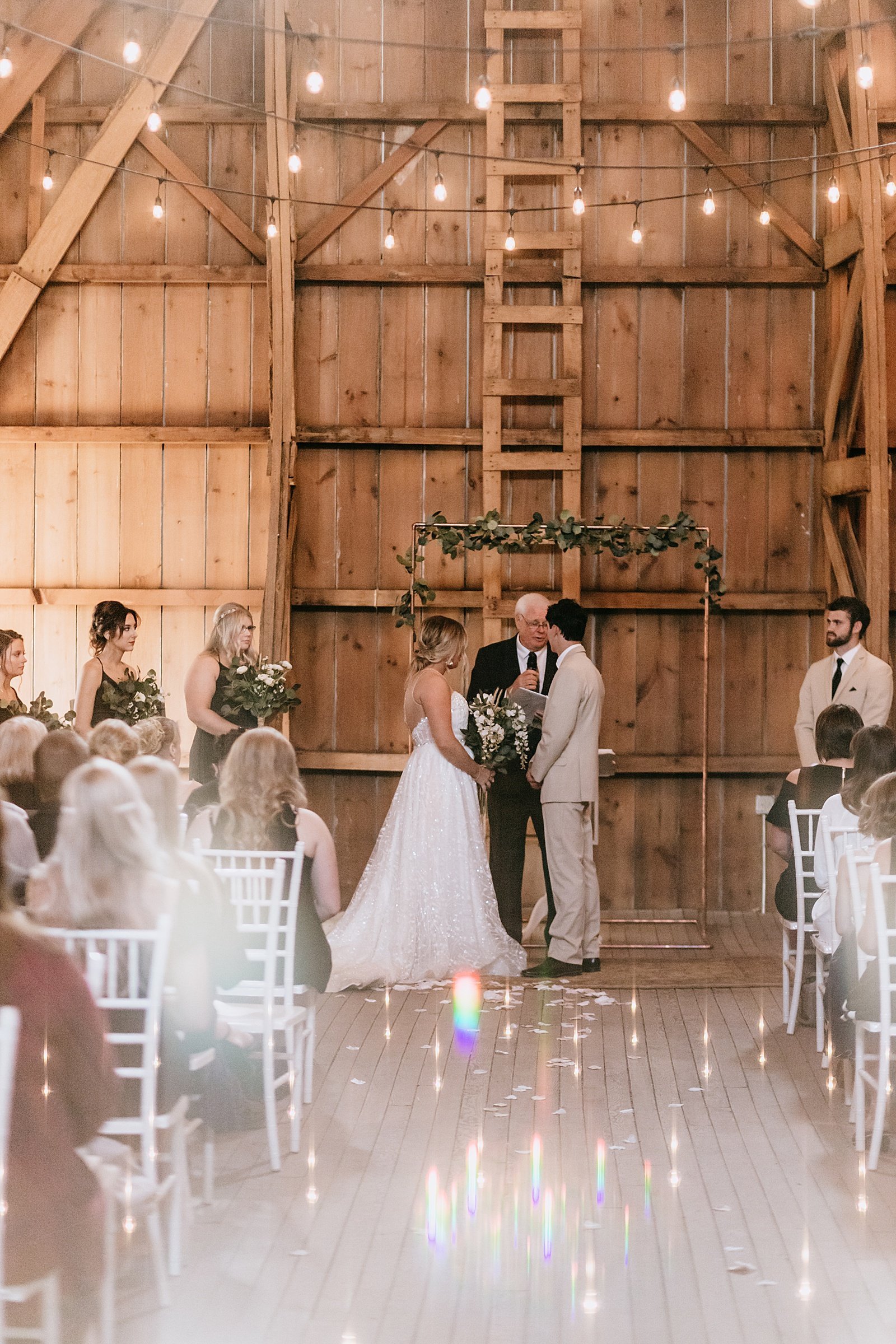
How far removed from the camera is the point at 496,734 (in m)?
6.14

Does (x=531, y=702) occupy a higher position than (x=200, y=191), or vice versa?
(x=200, y=191)

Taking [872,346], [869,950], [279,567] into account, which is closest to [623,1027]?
[869,950]

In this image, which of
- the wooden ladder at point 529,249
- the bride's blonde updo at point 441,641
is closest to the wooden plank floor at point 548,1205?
the bride's blonde updo at point 441,641

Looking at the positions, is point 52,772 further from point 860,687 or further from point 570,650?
point 860,687

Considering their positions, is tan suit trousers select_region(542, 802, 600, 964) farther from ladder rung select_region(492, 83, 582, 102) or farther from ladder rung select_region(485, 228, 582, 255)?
ladder rung select_region(492, 83, 582, 102)

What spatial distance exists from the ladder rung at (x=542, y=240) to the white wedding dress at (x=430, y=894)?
256 centimetres

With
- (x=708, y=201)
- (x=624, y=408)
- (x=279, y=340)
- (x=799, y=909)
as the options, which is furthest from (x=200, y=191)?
(x=799, y=909)

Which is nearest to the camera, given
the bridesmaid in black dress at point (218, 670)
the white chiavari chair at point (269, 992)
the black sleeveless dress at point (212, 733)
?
the white chiavari chair at point (269, 992)

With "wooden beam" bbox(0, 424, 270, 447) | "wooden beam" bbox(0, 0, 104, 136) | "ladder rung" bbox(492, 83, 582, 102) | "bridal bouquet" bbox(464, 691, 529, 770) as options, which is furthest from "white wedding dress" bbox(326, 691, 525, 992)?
"wooden beam" bbox(0, 0, 104, 136)

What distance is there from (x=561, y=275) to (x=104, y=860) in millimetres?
5389

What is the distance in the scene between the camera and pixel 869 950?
3.76 metres

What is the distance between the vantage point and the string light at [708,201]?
6.91 metres

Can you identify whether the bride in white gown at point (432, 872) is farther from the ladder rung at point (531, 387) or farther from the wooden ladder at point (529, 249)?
the ladder rung at point (531, 387)

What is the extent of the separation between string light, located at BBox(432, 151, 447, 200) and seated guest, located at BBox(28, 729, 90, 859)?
3.80 metres
